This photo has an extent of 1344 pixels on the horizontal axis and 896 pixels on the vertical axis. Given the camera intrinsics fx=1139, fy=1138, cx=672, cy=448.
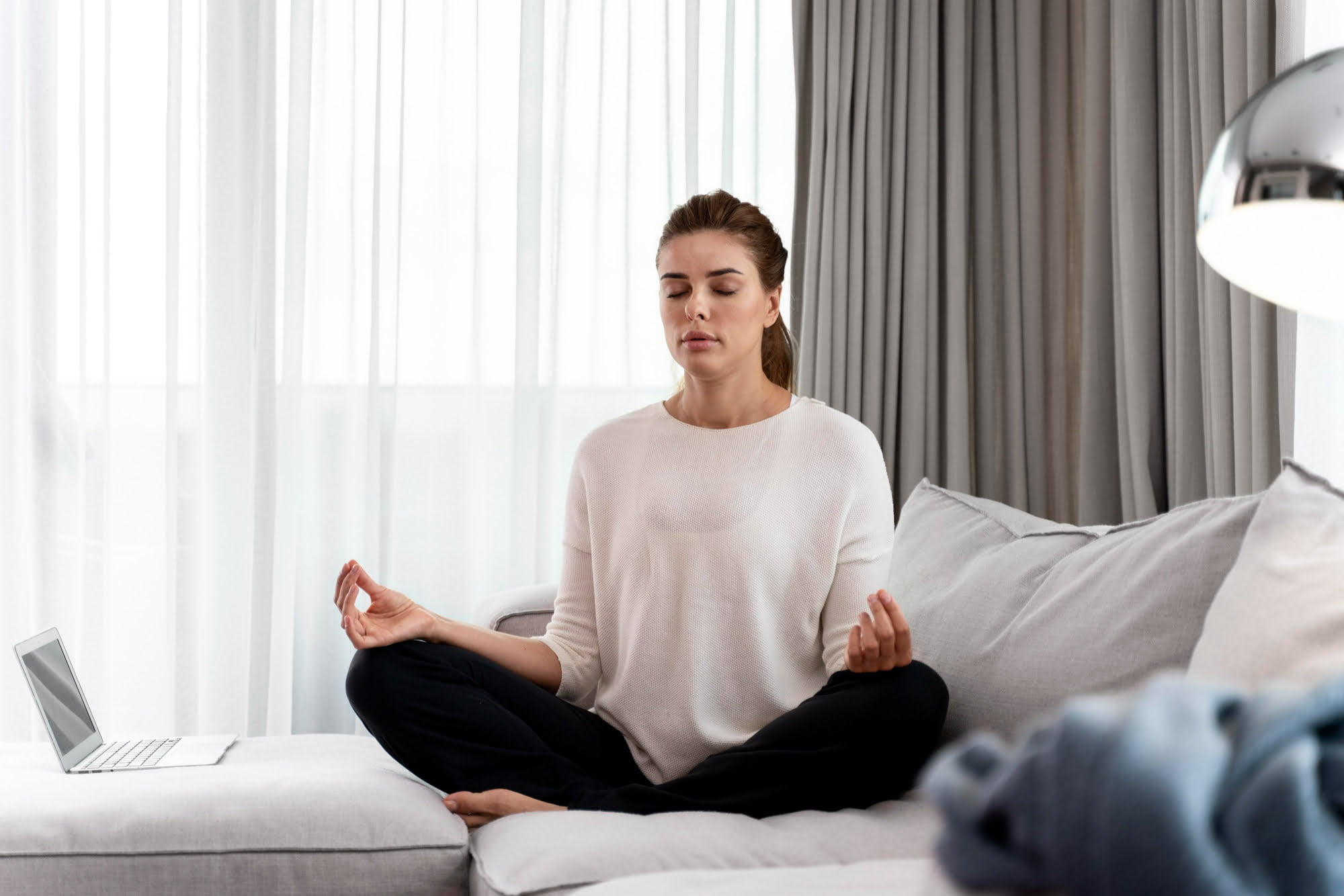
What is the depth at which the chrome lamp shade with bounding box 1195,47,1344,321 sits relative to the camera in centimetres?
82

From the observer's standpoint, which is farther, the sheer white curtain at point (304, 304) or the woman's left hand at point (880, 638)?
the sheer white curtain at point (304, 304)

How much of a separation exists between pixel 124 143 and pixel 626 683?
185cm

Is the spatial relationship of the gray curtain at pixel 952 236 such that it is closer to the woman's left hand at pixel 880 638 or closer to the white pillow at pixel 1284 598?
the woman's left hand at pixel 880 638

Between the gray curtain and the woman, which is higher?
the gray curtain

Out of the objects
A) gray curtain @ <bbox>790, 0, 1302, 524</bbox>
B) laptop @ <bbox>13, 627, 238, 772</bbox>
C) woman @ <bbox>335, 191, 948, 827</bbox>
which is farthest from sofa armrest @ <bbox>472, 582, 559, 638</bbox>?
gray curtain @ <bbox>790, 0, 1302, 524</bbox>

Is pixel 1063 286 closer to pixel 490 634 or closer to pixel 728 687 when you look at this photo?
pixel 728 687

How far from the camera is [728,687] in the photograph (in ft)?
5.72

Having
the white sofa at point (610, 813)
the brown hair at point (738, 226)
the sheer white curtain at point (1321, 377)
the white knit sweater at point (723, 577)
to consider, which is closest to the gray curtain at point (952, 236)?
the sheer white curtain at point (1321, 377)

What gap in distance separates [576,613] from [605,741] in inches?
10.0

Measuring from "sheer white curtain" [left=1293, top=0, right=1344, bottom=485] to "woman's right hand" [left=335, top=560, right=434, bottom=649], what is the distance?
1459 mm

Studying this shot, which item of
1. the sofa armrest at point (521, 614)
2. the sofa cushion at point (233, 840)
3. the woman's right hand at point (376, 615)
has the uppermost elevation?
the woman's right hand at point (376, 615)

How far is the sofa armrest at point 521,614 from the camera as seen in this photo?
2092mm

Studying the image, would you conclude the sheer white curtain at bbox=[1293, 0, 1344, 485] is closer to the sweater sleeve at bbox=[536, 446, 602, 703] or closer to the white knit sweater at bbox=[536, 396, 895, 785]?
the white knit sweater at bbox=[536, 396, 895, 785]

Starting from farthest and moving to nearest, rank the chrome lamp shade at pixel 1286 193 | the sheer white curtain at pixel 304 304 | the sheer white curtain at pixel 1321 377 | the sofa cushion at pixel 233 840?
1. the sheer white curtain at pixel 304 304
2. the sheer white curtain at pixel 1321 377
3. the sofa cushion at pixel 233 840
4. the chrome lamp shade at pixel 1286 193
